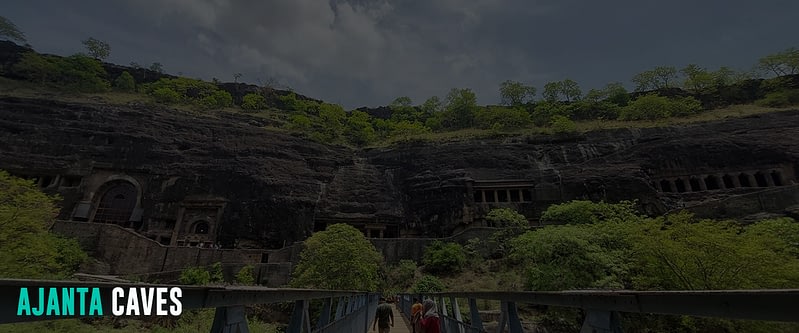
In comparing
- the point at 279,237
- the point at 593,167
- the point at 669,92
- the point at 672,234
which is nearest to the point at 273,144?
the point at 279,237

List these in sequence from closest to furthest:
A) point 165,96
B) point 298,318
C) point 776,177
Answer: point 298,318, point 776,177, point 165,96

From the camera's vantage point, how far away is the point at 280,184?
34.2 metres

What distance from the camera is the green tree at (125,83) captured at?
56969 millimetres

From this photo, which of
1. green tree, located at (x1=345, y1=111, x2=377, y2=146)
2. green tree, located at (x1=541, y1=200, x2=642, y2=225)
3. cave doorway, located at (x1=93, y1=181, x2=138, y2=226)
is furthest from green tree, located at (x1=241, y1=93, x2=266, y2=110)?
green tree, located at (x1=541, y1=200, x2=642, y2=225)

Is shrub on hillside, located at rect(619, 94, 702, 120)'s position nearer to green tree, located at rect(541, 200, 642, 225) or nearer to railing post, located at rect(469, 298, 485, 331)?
green tree, located at rect(541, 200, 642, 225)

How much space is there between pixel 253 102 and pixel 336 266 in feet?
166

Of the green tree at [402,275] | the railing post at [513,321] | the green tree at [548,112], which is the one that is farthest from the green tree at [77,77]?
the green tree at [548,112]

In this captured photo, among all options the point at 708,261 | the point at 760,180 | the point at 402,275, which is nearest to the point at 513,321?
the point at 708,261

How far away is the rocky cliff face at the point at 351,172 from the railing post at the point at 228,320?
30.6 m

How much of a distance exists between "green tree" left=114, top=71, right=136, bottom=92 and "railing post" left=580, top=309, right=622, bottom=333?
72.0 meters

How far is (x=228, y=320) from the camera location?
2.46 m

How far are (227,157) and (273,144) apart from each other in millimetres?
4900

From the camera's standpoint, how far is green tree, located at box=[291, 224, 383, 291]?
20.7 m

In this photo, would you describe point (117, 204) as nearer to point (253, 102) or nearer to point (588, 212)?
point (253, 102)
